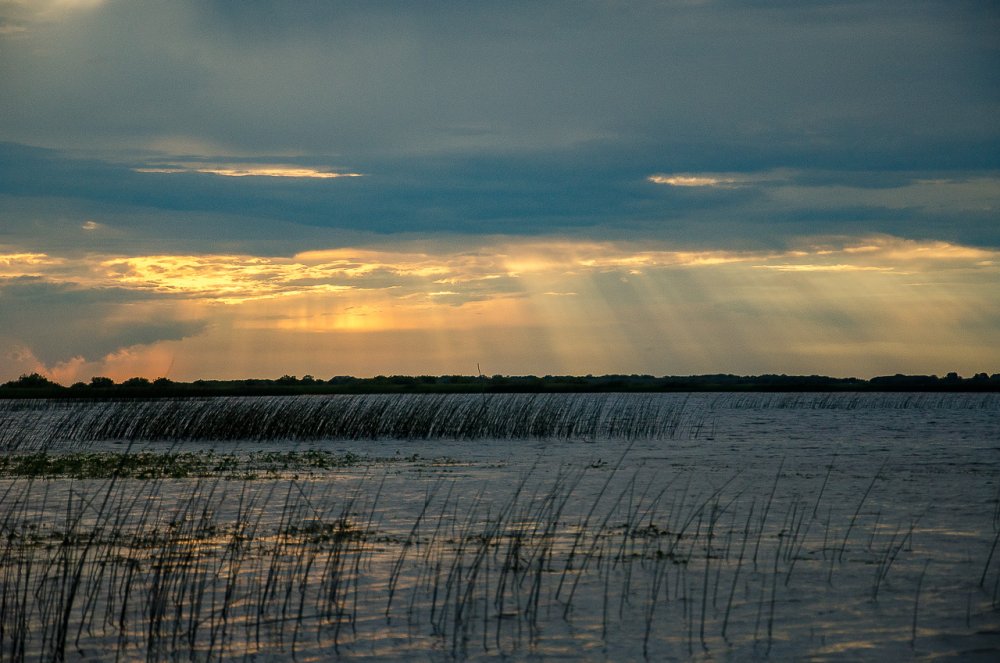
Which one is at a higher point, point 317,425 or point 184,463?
point 317,425

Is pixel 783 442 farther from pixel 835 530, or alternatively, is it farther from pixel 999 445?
pixel 835 530

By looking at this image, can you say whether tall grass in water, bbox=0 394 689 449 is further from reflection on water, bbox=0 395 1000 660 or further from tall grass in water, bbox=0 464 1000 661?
tall grass in water, bbox=0 464 1000 661

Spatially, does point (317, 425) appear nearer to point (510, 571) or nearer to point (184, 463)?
point (184, 463)

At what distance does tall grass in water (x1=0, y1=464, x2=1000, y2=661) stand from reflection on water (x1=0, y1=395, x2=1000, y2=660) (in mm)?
33

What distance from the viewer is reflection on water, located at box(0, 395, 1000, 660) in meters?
7.30

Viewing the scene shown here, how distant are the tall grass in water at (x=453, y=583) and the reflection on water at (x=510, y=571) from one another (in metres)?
0.03

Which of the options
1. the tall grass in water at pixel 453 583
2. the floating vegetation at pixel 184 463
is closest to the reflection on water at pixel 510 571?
the tall grass in water at pixel 453 583

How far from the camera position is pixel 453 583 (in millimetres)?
8961

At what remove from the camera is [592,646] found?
7.21m

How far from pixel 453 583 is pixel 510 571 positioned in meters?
0.65

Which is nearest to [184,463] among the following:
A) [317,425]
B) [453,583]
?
[317,425]

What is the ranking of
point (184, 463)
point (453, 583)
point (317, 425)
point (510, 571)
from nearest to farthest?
point (453, 583) < point (510, 571) < point (184, 463) < point (317, 425)

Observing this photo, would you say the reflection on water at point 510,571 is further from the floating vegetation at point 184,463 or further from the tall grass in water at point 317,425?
the tall grass in water at point 317,425

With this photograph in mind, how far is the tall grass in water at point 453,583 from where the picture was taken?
24.0ft
